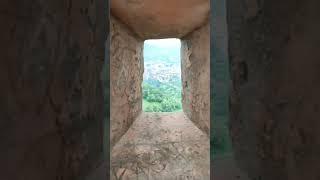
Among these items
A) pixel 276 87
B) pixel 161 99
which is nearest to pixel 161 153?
pixel 276 87

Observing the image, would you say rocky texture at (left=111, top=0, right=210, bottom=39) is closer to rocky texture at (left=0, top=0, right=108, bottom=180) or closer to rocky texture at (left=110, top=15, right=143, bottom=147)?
rocky texture at (left=110, top=15, right=143, bottom=147)

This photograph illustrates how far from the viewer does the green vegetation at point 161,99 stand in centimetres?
625

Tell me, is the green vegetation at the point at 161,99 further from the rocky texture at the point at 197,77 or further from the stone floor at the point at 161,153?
the stone floor at the point at 161,153

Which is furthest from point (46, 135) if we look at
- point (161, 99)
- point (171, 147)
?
point (161, 99)

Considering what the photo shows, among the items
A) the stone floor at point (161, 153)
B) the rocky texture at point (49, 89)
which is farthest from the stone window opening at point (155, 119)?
the rocky texture at point (49, 89)

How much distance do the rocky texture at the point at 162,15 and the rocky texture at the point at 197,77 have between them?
6.3 inches

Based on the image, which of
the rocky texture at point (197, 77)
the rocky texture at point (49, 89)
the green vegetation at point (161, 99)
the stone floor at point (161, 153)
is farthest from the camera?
the green vegetation at point (161, 99)

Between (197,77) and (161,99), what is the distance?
351 centimetres

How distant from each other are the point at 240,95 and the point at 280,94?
435 millimetres

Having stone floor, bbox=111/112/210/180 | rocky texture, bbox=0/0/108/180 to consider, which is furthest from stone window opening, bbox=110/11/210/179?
rocky texture, bbox=0/0/108/180

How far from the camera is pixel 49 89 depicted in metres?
0.78

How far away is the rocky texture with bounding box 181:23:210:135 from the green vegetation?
246 cm

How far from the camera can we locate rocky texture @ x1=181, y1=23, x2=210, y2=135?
→ 289 cm

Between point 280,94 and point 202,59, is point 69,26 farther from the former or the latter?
point 202,59
